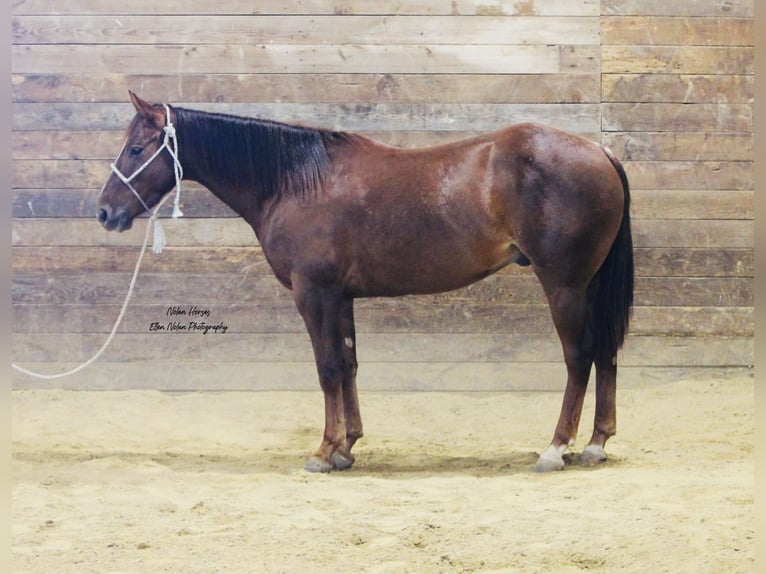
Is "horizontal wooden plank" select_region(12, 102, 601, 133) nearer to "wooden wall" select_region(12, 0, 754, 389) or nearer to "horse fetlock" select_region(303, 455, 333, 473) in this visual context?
"wooden wall" select_region(12, 0, 754, 389)

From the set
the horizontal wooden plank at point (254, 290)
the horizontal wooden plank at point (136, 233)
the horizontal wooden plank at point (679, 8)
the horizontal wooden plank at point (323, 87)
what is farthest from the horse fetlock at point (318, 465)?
the horizontal wooden plank at point (679, 8)

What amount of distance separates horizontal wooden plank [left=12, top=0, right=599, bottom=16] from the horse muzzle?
5.16 ft

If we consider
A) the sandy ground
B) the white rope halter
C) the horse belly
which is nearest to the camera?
the sandy ground

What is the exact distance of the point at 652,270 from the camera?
497cm

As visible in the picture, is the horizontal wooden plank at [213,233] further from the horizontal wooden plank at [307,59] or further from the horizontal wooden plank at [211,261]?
the horizontal wooden plank at [307,59]

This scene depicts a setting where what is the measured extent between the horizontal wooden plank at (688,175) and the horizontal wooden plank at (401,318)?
65 cm

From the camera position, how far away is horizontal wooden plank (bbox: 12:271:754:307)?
4949 mm

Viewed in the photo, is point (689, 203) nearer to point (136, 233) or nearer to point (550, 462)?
point (550, 462)

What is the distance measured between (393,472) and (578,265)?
1.08m

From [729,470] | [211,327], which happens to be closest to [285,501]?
[729,470]

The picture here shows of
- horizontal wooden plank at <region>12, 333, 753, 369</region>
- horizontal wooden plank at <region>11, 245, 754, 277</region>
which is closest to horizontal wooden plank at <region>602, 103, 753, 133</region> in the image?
horizontal wooden plank at <region>11, 245, 754, 277</region>

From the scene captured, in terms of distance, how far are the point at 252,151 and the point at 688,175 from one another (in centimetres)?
244

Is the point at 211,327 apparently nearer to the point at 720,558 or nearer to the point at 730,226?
the point at 730,226

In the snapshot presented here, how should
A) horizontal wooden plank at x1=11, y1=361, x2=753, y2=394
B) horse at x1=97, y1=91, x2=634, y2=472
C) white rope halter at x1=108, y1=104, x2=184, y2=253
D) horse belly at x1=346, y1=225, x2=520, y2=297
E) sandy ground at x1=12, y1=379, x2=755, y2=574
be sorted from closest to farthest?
sandy ground at x1=12, y1=379, x2=755, y2=574, horse at x1=97, y1=91, x2=634, y2=472, horse belly at x1=346, y1=225, x2=520, y2=297, white rope halter at x1=108, y1=104, x2=184, y2=253, horizontal wooden plank at x1=11, y1=361, x2=753, y2=394
